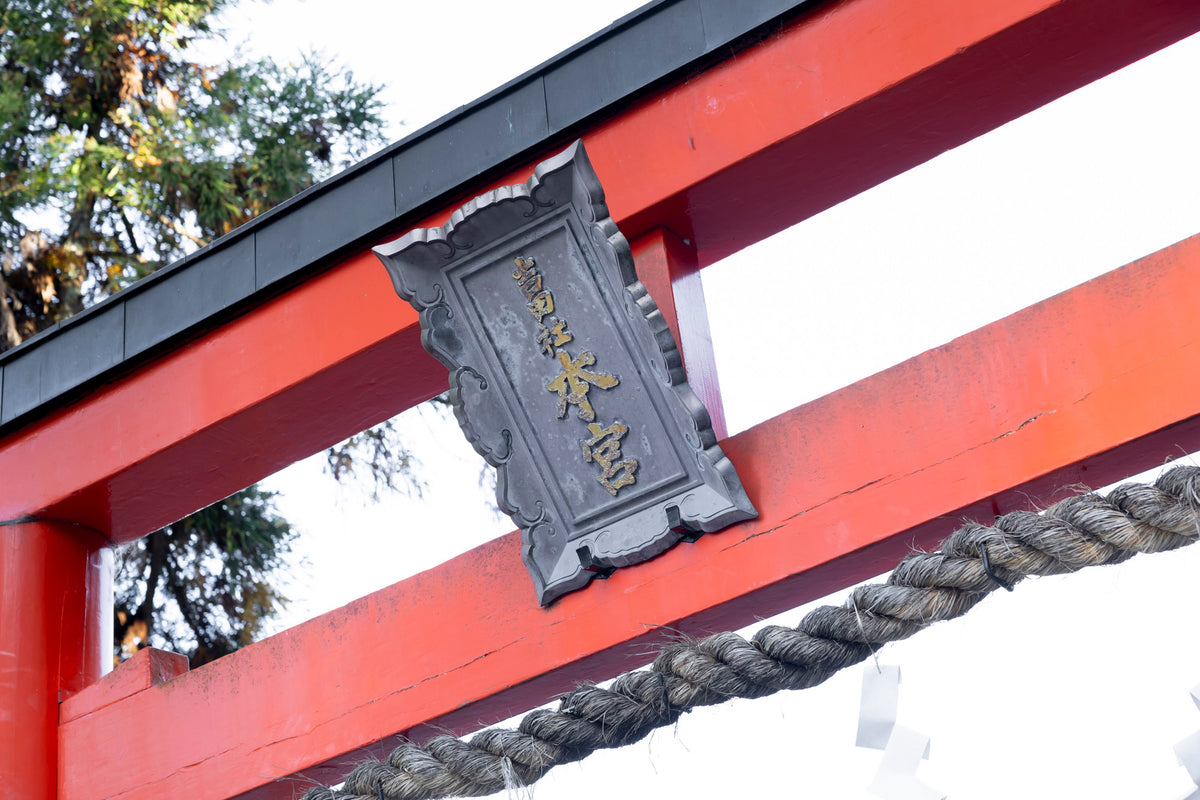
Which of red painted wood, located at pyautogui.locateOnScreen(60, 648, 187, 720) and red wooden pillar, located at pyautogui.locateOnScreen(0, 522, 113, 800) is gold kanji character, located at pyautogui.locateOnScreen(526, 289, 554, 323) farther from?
red wooden pillar, located at pyautogui.locateOnScreen(0, 522, 113, 800)

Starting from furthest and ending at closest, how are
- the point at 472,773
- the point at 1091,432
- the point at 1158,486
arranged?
the point at 472,773 → the point at 1091,432 → the point at 1158,486

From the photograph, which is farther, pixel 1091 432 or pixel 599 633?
pixel 599 633

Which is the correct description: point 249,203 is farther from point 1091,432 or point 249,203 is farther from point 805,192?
point 1091,432

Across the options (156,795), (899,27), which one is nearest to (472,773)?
(156,795)

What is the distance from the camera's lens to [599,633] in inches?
73.9

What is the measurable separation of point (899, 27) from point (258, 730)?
1489 mm

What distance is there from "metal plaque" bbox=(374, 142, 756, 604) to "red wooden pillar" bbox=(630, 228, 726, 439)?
12 centimetres

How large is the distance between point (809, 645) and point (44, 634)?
1475 mm

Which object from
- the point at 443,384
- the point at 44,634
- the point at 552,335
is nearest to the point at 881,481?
the point at 552,335

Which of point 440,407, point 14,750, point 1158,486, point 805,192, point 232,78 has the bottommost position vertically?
point 1158,486

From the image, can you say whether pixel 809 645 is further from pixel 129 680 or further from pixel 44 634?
pixel 44 634

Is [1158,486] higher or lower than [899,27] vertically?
lower

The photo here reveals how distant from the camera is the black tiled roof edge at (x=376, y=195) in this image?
2.03m

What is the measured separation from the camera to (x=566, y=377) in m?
1.92
